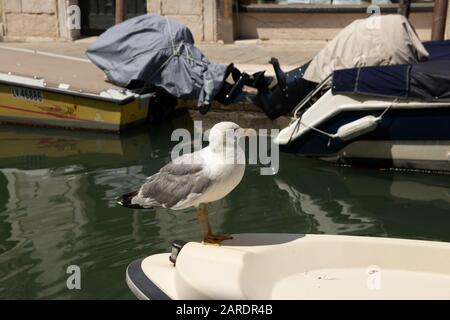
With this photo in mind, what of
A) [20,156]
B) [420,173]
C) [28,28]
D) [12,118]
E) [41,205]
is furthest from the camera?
[28,28]

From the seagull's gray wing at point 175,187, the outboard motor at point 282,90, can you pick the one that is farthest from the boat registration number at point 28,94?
the seagull's gray wing at point 175,187

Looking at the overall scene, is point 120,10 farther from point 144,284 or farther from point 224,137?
point 144,284

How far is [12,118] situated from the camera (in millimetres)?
9289

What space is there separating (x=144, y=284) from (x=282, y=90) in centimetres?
477

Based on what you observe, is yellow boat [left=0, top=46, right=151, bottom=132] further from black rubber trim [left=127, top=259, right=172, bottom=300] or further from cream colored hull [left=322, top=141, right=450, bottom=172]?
black rubber trim [left=127, top=259, right=172, bottom=300]

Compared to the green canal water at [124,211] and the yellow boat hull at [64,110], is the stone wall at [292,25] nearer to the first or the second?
the yellow boat hull at [64,110]

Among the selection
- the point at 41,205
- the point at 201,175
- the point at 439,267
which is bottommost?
the point at 41,205

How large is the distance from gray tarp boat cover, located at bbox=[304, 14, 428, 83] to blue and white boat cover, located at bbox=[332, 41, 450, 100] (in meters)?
0.28

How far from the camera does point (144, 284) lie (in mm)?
3906

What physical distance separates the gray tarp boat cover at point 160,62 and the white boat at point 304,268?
4.94 metres

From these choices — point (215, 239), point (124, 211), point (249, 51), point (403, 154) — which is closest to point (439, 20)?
point (249, 51)
